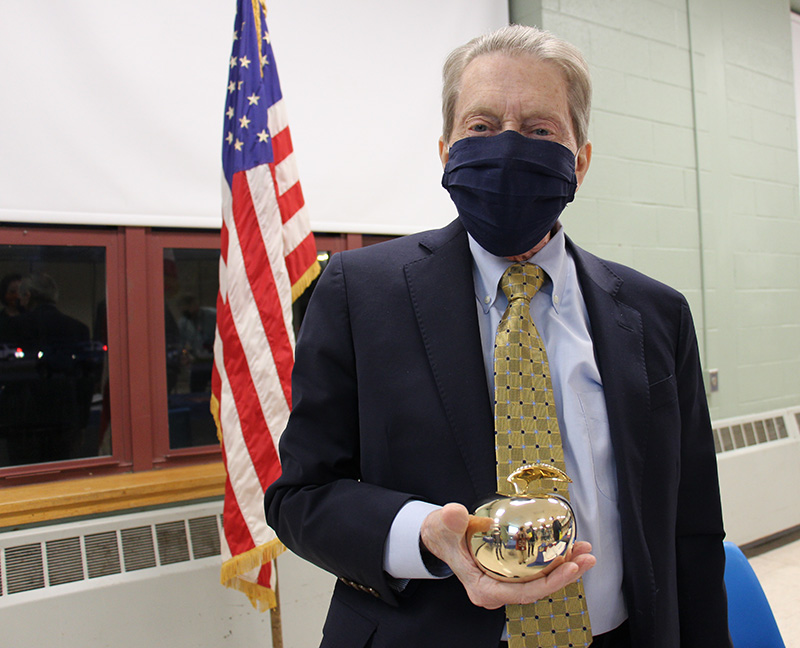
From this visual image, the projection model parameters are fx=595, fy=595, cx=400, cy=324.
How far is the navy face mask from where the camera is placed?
0.85m

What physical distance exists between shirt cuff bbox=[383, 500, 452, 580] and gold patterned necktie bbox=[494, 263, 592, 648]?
0.11 meters

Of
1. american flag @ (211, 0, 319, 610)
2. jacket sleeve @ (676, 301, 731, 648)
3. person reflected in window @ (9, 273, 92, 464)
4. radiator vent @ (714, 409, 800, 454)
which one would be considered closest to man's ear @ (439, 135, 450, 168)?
jacket sleeve @ (676, 301, 731, 648)

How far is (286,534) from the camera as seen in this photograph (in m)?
0.80

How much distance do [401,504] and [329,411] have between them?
160mm

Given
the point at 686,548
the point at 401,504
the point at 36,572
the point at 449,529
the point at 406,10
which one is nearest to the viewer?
the point at 449,529

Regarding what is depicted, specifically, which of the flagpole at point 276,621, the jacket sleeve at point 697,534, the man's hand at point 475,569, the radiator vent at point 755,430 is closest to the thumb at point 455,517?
the man's hand at point 475,569

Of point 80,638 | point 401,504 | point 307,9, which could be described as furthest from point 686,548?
point 307,9

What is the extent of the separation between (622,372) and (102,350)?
1861 mm

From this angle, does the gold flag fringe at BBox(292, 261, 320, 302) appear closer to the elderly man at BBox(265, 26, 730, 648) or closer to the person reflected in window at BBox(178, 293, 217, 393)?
Result: the person reflected in window at BBox(178, 293, 217, 393)

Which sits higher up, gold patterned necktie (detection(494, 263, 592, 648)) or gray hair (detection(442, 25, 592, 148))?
gray hair (detection(442, 25, 592, 148))

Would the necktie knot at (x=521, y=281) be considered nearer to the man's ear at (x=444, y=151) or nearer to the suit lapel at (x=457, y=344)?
the suit lapel at (x=457, y=344)

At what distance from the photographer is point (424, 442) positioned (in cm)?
76

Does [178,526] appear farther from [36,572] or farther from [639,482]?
[639,482]

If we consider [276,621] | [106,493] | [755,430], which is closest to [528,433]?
[276,621]
